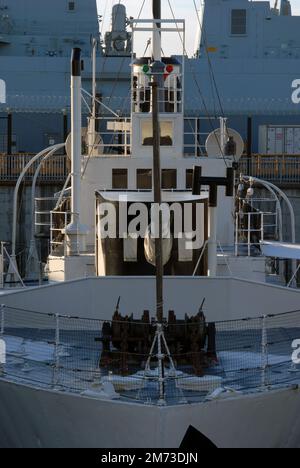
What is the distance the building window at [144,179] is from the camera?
23.1 metres

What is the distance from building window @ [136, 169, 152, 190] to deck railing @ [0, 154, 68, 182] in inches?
582

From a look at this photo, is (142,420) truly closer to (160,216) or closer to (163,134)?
(160,216)

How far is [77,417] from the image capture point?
14.7m

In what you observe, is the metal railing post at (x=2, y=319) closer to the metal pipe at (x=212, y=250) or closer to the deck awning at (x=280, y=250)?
the metal pipe at (x=212, y=250)

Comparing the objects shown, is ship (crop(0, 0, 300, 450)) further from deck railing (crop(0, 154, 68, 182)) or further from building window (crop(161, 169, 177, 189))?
deck railing (crop(0, 154, 68, 182))

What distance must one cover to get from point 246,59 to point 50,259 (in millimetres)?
32191

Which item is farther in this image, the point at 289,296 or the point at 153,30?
the point at 153,30

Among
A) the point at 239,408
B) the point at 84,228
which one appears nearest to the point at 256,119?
the point at 84,228

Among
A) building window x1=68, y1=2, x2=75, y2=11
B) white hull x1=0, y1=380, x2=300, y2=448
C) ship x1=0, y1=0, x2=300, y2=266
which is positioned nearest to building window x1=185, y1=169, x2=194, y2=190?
white hull x1=0, y1=380, x2=300, y2=448

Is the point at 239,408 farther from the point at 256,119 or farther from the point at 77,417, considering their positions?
the point at 256,119

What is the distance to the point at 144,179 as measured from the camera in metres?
23.2

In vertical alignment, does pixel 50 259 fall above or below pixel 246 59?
below

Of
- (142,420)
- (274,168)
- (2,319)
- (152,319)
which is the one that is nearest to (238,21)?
(274,168)

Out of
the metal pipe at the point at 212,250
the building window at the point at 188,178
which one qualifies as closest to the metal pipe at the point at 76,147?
the building window at the point at 188,178
